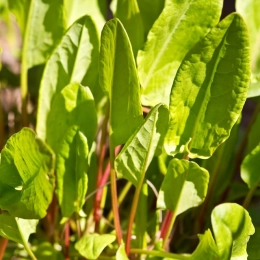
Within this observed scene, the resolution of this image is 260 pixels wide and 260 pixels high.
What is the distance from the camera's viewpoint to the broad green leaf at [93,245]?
437mm

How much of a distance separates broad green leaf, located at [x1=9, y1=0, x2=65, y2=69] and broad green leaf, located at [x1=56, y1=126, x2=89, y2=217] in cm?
15

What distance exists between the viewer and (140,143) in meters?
0.40

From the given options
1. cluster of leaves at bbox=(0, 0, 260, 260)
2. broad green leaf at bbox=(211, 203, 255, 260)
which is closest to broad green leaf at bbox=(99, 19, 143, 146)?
cluster of leaves at bbox=(0, 0, 260, 260)

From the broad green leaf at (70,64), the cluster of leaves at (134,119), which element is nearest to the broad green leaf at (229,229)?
the cluster of leaves at (134,119)

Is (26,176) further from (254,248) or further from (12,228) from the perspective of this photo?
(254,248)

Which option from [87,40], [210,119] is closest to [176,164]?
[210,119]

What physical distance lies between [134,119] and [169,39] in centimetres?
9

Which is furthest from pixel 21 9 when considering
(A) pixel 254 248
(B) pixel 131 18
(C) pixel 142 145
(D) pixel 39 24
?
(A) pixel 254 248

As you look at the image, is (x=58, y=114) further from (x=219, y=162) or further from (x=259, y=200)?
(x=259, y=200)

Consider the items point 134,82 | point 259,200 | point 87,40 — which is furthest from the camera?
point 259,200

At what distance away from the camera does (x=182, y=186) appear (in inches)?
17.5

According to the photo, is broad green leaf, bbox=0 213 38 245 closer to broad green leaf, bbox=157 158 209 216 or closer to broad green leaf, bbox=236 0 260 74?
broad green leaf, bbox=157 158 209 216

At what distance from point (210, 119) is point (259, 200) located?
409 millimetres

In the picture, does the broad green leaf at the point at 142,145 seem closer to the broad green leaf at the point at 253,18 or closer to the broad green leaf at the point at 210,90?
the broad green leaf at the point at 210,90
